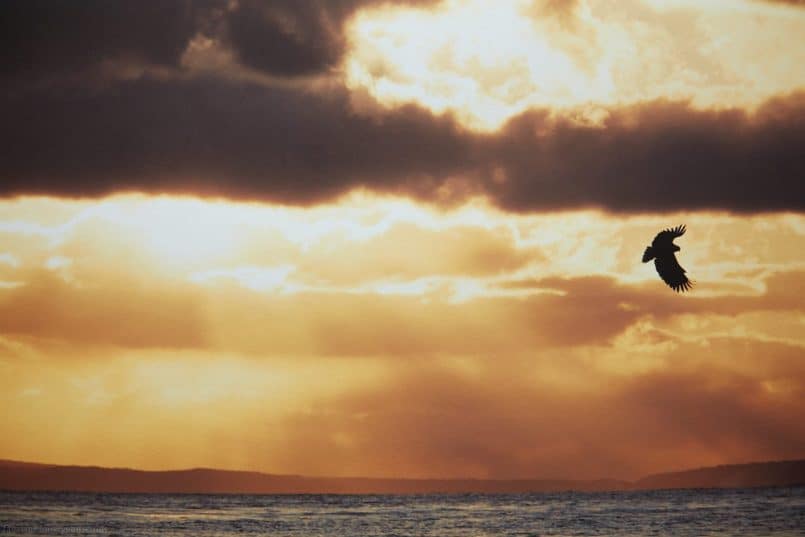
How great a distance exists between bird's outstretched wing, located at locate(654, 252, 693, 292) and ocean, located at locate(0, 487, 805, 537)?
95.4 ft

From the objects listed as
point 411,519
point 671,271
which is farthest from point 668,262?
point 411,519

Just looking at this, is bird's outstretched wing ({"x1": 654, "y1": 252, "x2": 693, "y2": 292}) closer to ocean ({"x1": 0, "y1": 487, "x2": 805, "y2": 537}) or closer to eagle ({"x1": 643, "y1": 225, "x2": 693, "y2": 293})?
eagle ({"x1": 643, "y1": 225, "x2": 693, "y2": 293})

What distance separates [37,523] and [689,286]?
146 feet

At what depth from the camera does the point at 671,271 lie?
88.2 ft

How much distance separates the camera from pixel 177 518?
226 feet

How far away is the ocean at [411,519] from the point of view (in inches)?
2232

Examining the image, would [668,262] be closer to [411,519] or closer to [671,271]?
[671,271]

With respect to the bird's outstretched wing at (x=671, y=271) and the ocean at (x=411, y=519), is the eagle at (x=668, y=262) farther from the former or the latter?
the ocean at (x=411, y=519)

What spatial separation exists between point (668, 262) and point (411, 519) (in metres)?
45.0

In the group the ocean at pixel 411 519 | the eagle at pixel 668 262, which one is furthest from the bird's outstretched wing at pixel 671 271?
the ocean at pixel 411 519

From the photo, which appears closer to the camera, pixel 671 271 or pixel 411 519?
pixel 671 271

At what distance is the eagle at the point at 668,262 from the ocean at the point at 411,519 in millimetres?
29080

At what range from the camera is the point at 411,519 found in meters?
69.1

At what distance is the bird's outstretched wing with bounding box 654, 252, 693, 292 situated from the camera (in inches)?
1054
